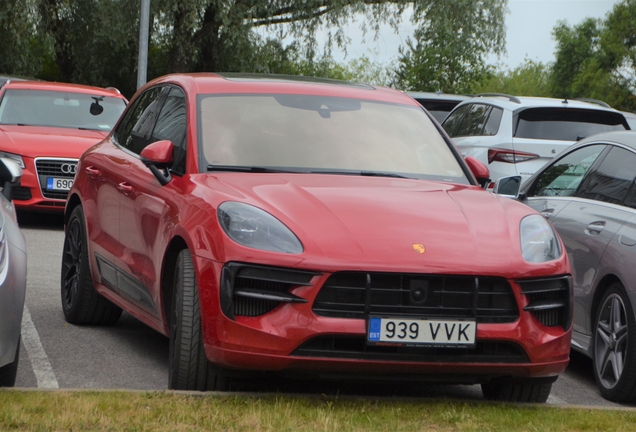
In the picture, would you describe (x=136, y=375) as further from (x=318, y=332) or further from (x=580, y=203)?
(x=580, y=203)

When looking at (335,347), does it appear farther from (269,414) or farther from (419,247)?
(419,247)

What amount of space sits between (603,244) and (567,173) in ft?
3.90

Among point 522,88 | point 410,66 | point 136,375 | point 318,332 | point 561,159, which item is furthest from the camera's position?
point 522,88

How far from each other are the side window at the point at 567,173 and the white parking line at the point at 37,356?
3.49 m

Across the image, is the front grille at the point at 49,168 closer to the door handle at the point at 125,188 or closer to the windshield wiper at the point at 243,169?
the door handle at the point at 125,188

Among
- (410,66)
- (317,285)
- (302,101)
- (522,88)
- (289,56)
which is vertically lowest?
(522,88)

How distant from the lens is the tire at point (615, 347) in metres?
5.96

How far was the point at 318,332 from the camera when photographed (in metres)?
4.77

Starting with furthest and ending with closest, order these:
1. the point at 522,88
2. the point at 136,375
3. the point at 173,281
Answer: the point at 522,88 → the point at 136,375 → the point at 173,281

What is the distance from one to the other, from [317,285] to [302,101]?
1.92 meters

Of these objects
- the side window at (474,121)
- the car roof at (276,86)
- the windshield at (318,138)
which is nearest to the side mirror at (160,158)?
the windshield at (318,138)

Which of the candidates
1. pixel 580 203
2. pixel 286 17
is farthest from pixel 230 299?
pixel 286 17

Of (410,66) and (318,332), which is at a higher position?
(318,332)

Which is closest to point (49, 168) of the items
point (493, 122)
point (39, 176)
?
point (39, 176)
